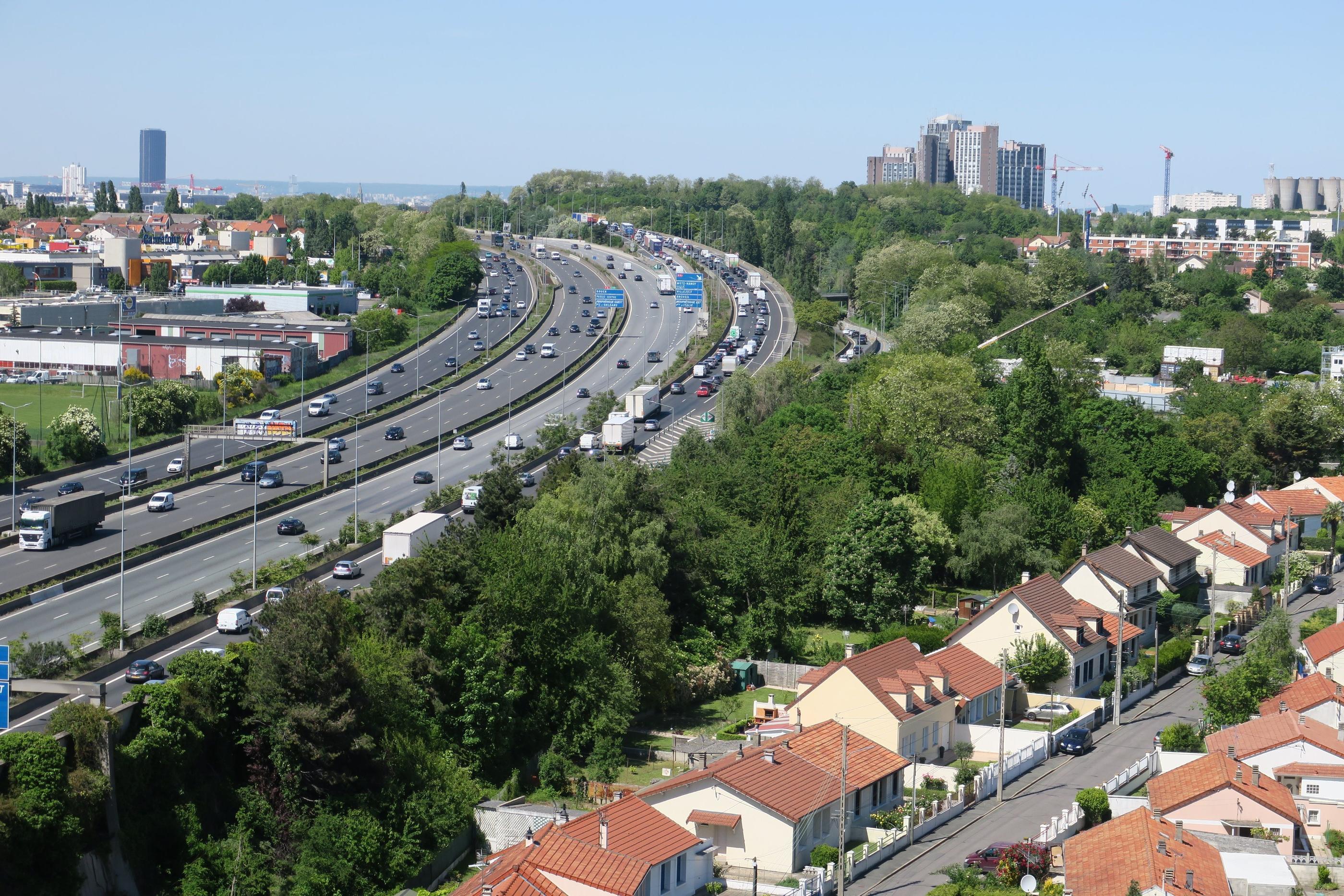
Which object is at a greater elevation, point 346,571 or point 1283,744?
point 346,571

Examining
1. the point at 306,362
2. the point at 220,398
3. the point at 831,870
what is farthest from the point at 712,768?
the point at 306,362

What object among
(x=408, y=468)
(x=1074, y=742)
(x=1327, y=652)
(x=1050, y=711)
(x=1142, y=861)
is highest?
(x=408, y=468)

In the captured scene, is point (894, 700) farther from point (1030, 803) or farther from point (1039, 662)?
point (1039, 662)

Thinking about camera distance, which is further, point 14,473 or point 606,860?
point 14,473

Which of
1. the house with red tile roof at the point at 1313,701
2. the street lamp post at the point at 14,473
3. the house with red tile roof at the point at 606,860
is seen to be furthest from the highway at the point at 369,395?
the house with red tile roof at the point at 1313,701

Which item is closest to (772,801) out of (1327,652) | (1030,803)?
(1030,803)

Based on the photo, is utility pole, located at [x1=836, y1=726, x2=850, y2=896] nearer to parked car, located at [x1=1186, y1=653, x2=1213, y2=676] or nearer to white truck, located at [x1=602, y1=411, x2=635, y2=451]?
parked car, located at [x1=1186, y1=653, x2=1213, y2=676]
